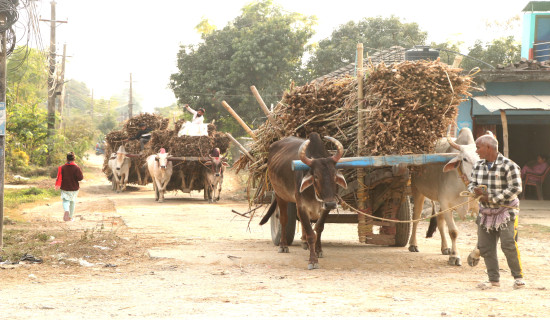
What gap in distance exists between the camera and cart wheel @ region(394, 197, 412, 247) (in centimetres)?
996

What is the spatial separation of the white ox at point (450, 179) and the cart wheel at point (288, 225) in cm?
186

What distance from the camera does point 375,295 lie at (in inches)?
248

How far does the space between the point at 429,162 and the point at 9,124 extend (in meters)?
24.2

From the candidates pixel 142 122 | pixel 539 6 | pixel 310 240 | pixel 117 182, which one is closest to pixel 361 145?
pixel 310 240

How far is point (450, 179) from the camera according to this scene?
8.41 m

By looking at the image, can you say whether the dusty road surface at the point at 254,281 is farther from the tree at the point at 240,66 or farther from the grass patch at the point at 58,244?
the tree at the point at 240,66

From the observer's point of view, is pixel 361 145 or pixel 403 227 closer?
pixel 361 145

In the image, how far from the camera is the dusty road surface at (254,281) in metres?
5.59

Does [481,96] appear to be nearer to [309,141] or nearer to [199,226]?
[199,226]

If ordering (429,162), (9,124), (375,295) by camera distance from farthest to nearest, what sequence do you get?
(9,124)
(429,162)
(375,295)

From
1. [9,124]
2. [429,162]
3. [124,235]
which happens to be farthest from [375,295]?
[9,124]

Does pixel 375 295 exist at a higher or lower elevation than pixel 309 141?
lower

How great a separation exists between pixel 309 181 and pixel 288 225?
218cm

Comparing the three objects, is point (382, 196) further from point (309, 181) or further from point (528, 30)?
point (528, 30)
